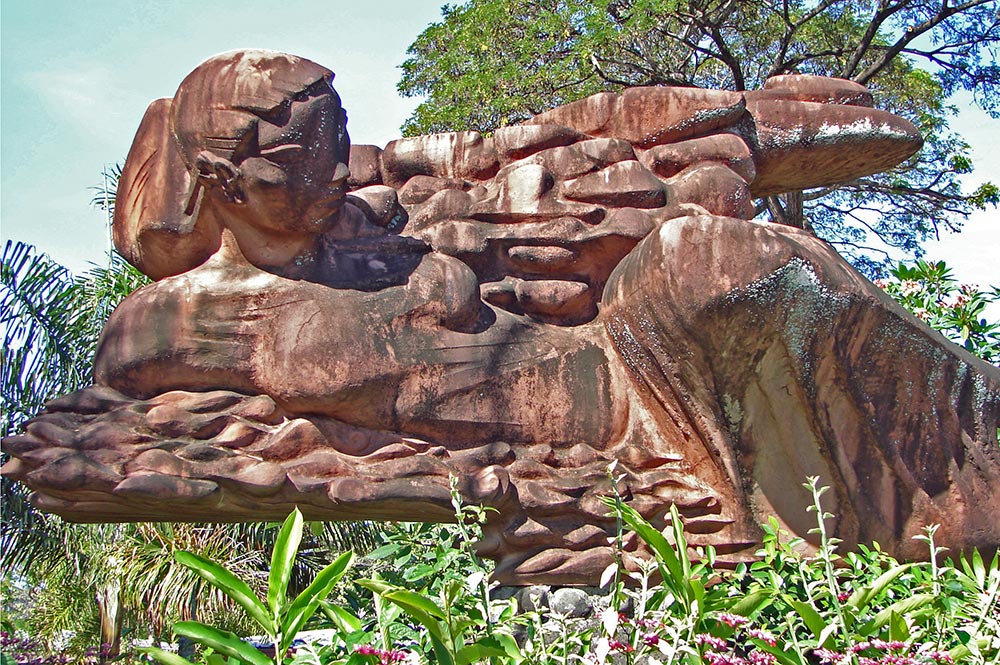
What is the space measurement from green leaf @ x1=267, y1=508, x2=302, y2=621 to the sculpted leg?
4.48ft

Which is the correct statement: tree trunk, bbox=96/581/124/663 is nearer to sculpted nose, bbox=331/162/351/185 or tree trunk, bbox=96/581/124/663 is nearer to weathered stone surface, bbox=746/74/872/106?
sculpted nose, bbox=331/162/351/185

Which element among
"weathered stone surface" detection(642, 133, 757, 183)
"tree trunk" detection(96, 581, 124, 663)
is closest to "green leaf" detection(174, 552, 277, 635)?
"weathered stone surface" detection(642, 133, 757, 183)

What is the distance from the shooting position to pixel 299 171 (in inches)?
103

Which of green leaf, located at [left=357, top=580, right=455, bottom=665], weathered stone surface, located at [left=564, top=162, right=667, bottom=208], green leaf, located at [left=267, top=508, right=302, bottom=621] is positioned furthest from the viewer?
weathered stone surface, located at [left=564, top=162, right=667, bottom=208]

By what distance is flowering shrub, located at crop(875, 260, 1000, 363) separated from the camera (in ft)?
14.2

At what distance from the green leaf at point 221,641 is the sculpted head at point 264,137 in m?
1.33

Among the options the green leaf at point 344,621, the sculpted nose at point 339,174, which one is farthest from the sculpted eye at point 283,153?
the green leaf at point 344,621

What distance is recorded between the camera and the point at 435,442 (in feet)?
8.90

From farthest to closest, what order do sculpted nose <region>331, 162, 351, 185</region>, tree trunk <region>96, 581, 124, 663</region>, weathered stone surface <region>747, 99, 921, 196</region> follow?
tree trunk <region>96, 581, 124, 663</region> < weathered stone surface <region>747, 99, 921, 196</region> < sculpted nose <region>331, 162, 351, 185</region>

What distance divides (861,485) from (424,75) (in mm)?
8753

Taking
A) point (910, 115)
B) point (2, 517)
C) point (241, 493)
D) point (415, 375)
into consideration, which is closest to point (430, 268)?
point (415, 375)

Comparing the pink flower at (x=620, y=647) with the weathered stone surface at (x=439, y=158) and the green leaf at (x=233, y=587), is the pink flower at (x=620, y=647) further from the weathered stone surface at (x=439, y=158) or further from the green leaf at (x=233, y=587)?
the weathered stone surface at (x=439, y=158)

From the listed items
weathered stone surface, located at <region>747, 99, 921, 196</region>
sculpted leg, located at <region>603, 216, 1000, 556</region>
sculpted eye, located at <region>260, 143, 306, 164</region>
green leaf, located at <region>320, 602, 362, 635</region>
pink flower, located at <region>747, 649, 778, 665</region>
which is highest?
weathered stone surface, located at <region>747, 99, 921, 196</region>

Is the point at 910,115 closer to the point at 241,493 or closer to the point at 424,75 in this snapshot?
the point at 424,75
